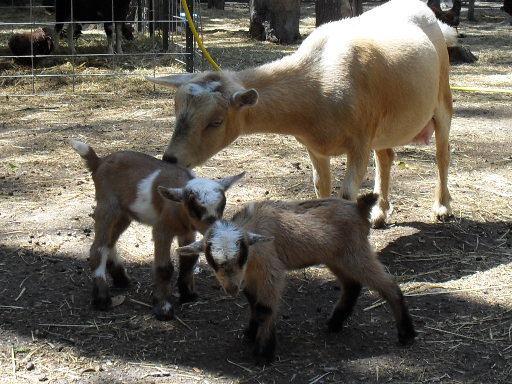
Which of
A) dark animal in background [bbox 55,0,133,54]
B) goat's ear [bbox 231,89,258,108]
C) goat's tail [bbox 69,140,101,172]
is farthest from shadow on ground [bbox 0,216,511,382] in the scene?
dark animal in background [bbox 55,0,133,54]

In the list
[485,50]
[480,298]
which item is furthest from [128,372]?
[485,50]

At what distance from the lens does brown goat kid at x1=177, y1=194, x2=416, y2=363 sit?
3906 millimetres

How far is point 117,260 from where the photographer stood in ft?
16.1

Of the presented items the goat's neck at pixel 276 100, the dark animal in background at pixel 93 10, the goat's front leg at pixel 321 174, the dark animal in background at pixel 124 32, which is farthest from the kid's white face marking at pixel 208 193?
the dark animal in background at pixel 124 32

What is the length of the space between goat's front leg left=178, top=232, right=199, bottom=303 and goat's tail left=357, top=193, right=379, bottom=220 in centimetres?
94

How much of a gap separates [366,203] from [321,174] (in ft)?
5.32

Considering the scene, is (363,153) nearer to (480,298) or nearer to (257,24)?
(480,298)

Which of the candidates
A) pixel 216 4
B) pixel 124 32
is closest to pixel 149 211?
pixel 124 32

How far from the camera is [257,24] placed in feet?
52.7

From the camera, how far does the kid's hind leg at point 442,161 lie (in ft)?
20.8

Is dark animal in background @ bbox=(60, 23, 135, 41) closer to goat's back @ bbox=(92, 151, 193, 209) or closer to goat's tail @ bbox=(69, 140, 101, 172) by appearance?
goat's tail @ bbox=(69, 140, 101, 172)

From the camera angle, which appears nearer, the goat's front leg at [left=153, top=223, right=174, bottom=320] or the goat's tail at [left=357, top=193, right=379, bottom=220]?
the goat's tail at [left=357, top=193, right=379, bottom=220]

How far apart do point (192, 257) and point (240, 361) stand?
30.1 inches

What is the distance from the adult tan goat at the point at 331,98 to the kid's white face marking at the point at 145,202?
0.34 m
